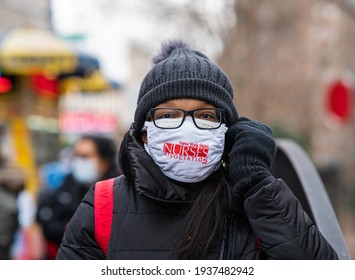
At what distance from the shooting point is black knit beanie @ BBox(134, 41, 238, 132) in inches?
86.1

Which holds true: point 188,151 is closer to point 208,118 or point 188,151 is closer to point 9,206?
point 208,118

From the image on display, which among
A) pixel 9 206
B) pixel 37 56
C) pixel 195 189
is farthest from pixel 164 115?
pixel 37 56

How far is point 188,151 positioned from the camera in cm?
218

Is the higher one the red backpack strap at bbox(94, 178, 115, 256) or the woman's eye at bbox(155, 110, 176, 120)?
the woman's eye at bbox(155, 110, 176, 120)

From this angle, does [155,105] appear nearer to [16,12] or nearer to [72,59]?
[72,59]

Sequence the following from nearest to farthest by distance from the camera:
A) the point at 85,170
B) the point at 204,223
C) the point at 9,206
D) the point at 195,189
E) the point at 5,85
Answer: the point at 204,223, the point at 195,189, the point at 85,170, the point at 9,206, the point at 5,85

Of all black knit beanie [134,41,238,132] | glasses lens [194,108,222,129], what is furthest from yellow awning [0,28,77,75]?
glasses lens [194,108,222,129]

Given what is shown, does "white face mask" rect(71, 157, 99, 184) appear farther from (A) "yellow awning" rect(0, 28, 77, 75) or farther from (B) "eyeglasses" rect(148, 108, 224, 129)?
(A) "yellow awning" rect(0, 28, 77, 75)

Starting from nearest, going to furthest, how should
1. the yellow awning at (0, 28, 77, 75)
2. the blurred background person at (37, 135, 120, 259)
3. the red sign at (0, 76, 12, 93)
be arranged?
1. the blurred background person at (37, 135, 120, 259)
2. the yellow awning at (0, 28, 77, 75)
3. the red sign at (0, 76, 12, 93)

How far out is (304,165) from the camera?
2.72 meters

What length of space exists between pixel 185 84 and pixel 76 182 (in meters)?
3.22

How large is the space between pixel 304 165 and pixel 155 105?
80cm

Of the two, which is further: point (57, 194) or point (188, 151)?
point (57, 194)

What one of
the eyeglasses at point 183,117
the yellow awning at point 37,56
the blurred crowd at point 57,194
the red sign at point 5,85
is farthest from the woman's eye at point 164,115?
the red sign at point 5,85
